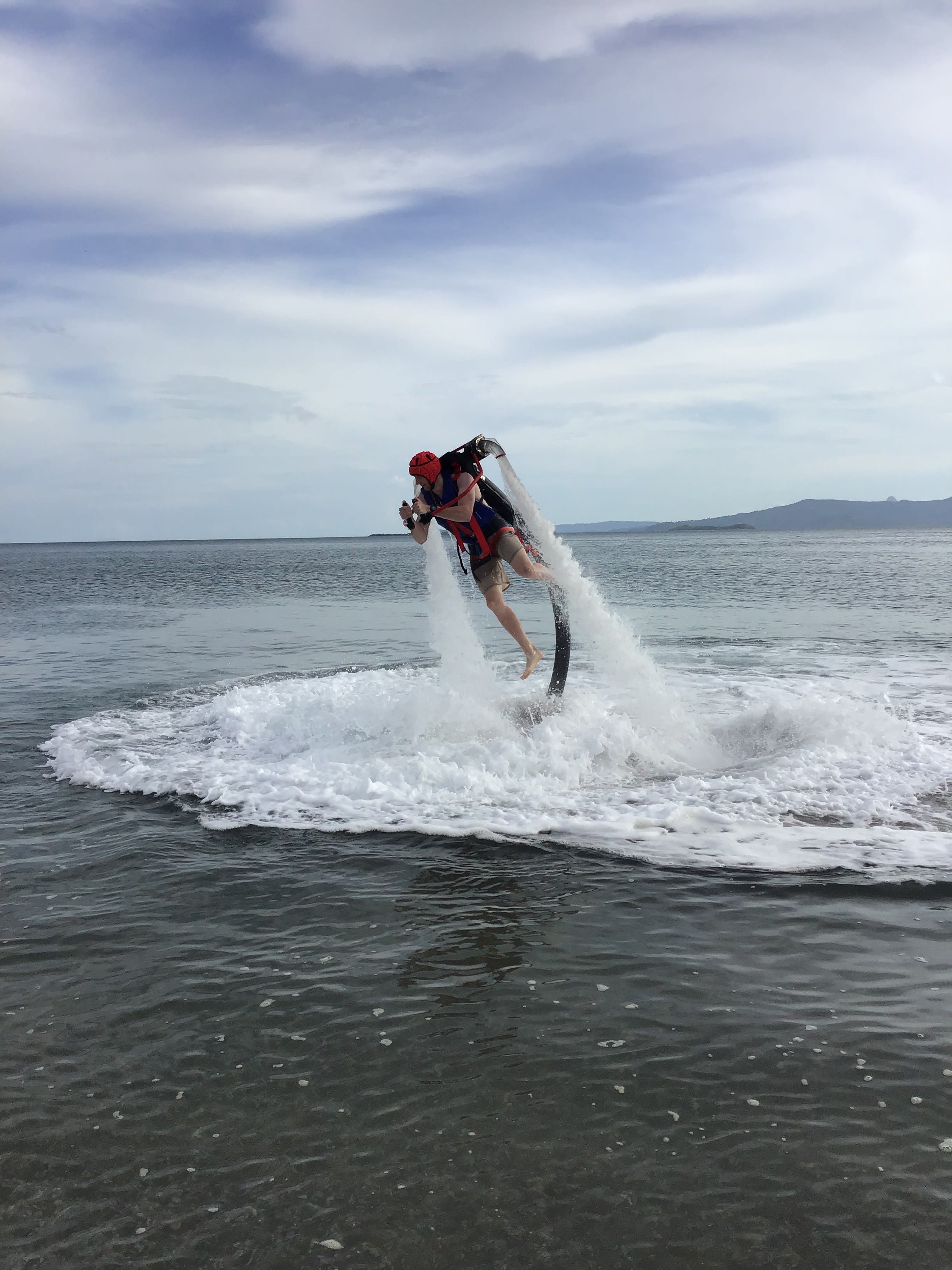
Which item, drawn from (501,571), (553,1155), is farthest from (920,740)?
(553,1155)

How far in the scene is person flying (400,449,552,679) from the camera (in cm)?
976

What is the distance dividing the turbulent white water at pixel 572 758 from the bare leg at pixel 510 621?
406mm

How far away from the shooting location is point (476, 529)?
10.2 metres

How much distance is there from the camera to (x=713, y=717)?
10.4 m

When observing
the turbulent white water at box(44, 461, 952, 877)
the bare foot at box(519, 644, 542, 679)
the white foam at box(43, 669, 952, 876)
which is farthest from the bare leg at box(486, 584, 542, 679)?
the white foam at box(43, 669, 952, 876)

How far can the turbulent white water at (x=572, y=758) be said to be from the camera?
6.72m

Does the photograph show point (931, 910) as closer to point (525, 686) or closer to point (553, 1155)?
point (553, 1155)

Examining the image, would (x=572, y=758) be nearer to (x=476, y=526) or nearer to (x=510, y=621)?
(x=510, y=621)

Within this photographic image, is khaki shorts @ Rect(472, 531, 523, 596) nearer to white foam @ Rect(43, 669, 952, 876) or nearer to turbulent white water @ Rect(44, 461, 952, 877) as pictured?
turbulent white water @ Rect(44, 461, 952, 877)

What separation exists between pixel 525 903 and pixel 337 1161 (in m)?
2.38

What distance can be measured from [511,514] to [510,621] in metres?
1.27

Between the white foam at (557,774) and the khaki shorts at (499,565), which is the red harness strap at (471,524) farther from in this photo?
the white foam at (557,774)

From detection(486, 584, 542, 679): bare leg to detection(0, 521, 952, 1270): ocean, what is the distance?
1.46ft

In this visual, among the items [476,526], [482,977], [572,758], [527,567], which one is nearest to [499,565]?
[527,567]
